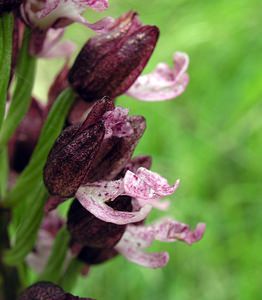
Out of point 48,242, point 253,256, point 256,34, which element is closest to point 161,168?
point 253,256

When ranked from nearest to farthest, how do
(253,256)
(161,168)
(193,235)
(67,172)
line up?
(67,172) < (193,235) < (253,256) < (161,168)

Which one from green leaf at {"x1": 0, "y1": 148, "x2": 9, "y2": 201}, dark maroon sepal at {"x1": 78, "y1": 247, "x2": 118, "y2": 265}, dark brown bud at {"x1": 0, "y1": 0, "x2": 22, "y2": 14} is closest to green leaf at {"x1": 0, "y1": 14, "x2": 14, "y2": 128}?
dark brown bud at {"x1": 0, "y1": 0, "x2": 22, "y2": 14}

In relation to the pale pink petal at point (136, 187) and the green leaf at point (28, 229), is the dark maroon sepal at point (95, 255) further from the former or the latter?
the pale pink petal at point (136, 187)

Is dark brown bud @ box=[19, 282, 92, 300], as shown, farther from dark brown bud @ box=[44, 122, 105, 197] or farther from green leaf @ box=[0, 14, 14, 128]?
green leaf @ box=[0, 14, 14, 128]

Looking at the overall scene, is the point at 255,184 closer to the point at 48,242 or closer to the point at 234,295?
the point at 234,295

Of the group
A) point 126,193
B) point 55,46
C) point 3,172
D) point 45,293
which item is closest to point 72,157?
point 126,193

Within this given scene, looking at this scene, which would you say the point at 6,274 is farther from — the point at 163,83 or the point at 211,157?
the point at 211,157
